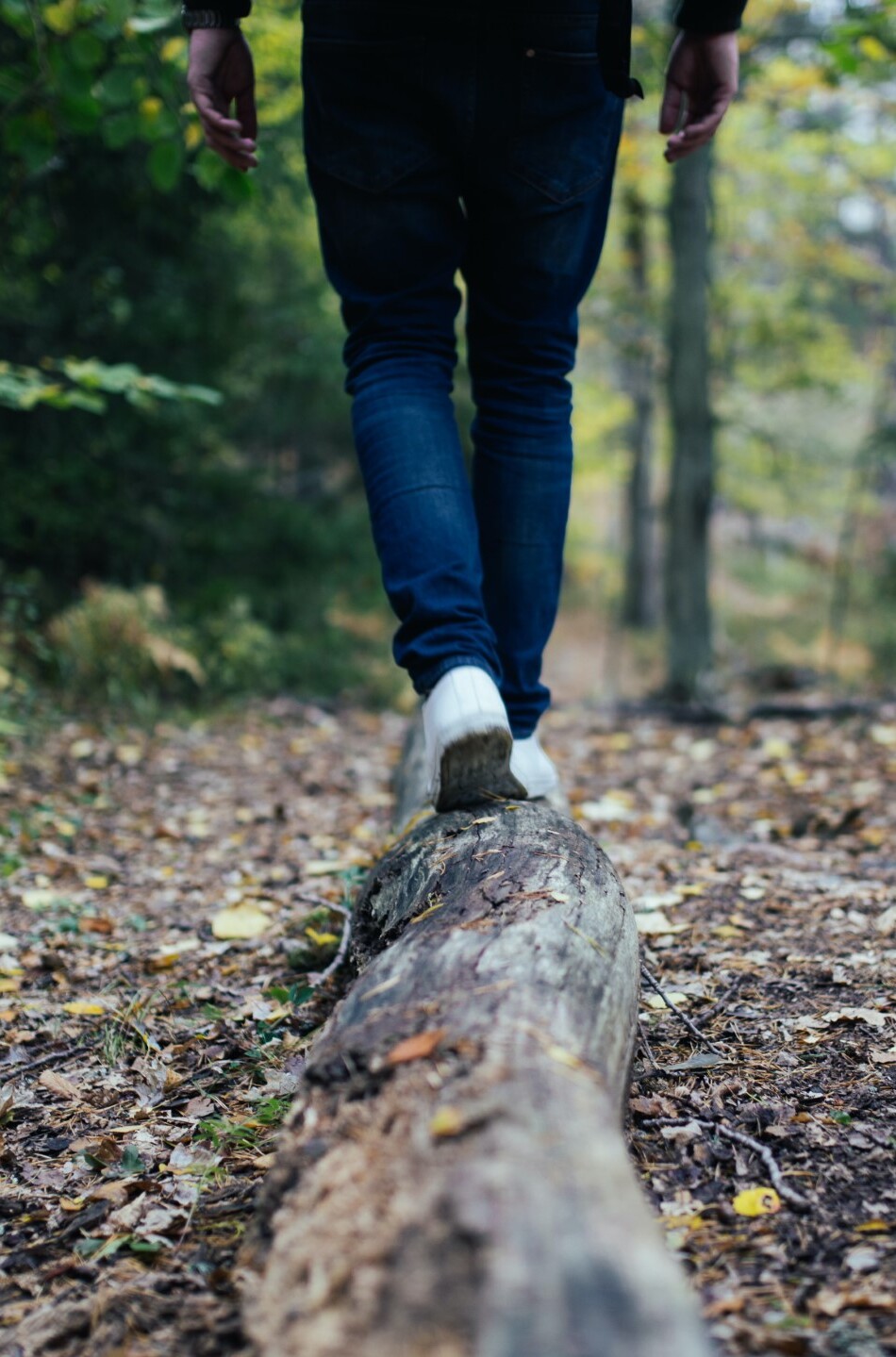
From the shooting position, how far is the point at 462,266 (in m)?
1.95

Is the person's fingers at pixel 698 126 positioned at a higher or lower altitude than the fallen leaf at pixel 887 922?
higher

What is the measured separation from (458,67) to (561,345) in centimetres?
50

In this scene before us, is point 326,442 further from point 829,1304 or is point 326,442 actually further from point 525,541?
point 829,1304

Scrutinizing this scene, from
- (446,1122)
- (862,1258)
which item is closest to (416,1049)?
(446,1122)

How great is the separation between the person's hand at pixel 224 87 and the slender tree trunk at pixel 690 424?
430 cm

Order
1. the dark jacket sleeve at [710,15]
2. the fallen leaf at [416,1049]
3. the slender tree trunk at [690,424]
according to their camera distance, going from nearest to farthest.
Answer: the fallen leaf at [416,1049] → the dark jacket sleeve at [710,15] → the slender tree trunk at [690,424]

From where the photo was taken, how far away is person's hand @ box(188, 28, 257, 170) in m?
1.85

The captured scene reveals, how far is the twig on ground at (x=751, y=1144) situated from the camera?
1204 millimetres

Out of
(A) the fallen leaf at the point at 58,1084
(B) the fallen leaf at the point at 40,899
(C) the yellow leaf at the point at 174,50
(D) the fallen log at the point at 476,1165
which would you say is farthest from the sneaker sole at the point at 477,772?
(C) the yellow leaf at the point at 174,50

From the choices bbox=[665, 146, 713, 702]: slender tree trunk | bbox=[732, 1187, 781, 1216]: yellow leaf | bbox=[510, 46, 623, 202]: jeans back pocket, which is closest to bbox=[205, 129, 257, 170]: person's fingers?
bbox=[510, 46, 623, 202]: jeans back pocket

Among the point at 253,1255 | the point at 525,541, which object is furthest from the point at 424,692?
the point at 253,1255

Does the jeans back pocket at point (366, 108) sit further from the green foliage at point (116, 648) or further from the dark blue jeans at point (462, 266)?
the green foliage at point (116, 648)

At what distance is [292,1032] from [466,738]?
0.58m

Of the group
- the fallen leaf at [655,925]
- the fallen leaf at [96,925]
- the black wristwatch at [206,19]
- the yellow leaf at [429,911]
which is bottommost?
the fallen leaf at [96,925]
